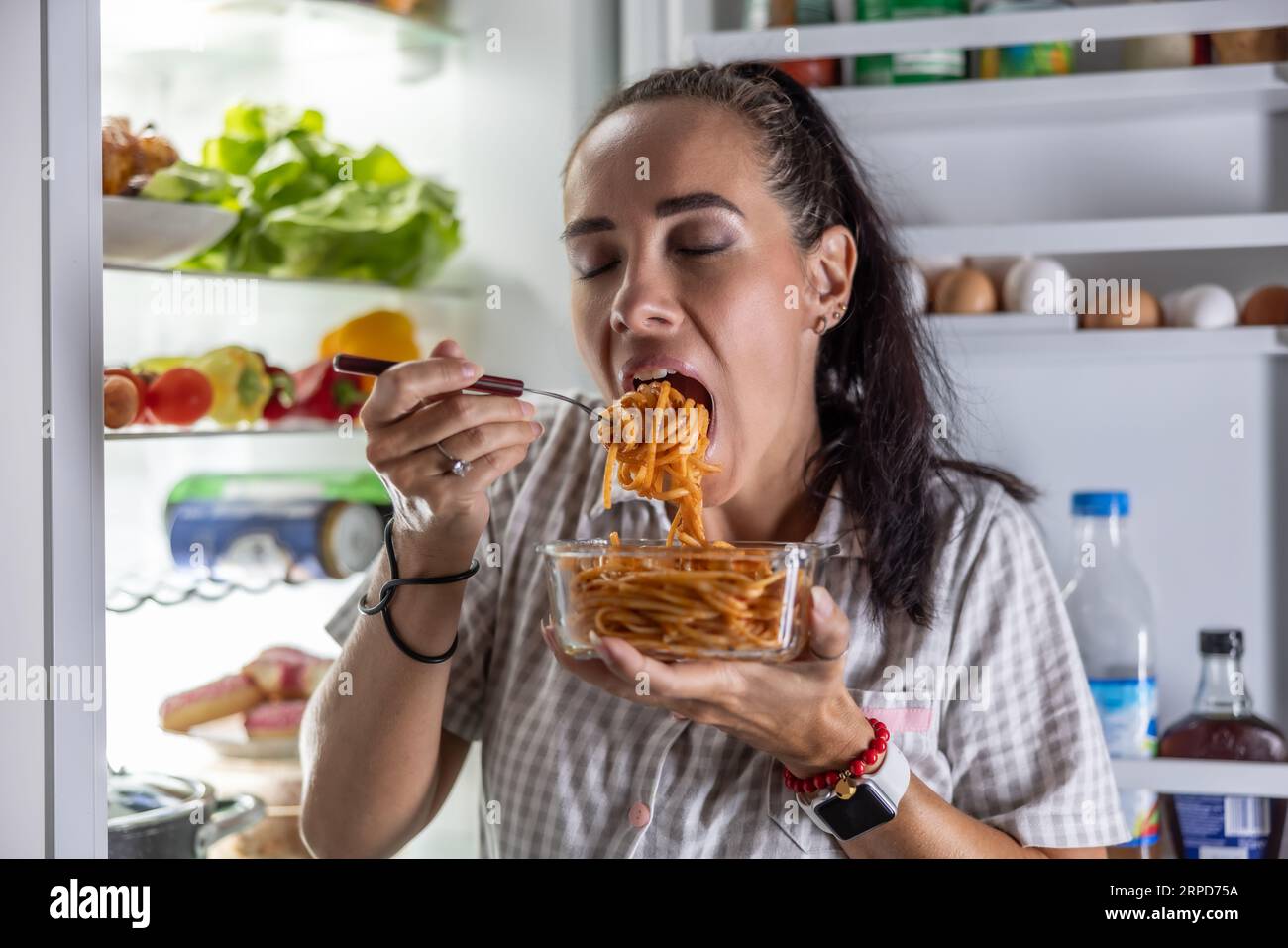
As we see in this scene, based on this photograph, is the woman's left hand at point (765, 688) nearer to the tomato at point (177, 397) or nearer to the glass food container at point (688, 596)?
the glass food container at point (688, 596)

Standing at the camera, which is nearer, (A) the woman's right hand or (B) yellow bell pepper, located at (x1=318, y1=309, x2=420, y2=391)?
(A) the woman's right hand

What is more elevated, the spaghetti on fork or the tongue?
the tongue

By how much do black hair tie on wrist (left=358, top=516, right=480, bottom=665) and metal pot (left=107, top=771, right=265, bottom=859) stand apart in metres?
0.35

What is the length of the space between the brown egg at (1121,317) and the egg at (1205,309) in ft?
0.10

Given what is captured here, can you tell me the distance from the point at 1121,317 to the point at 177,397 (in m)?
1.24

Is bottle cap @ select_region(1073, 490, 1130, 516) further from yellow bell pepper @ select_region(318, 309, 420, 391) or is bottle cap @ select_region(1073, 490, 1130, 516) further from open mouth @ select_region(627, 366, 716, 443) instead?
yellow bell pepper @ select_region(318, 309, 420, 391)

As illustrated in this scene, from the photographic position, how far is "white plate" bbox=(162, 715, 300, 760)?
1693mm

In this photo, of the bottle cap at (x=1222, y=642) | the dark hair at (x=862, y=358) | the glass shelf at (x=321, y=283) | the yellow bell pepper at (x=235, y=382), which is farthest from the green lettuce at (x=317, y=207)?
the bottle cap at (x=1222, y=642)

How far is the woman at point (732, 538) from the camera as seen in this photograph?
1.09 meters

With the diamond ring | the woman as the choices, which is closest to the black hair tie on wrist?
the woman

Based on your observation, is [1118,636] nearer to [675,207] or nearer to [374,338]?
[675,207]

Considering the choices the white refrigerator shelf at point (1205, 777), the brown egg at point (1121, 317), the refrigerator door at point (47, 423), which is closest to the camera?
the refrigerator door at point (47, 423)
